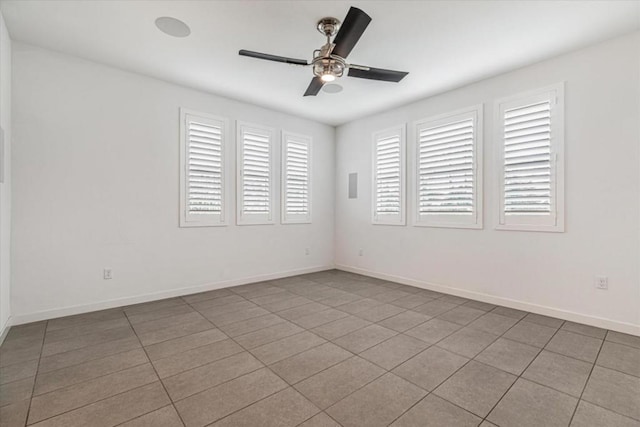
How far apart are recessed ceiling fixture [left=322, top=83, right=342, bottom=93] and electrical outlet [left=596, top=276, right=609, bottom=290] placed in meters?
3.76

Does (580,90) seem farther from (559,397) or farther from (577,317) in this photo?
(559,397)

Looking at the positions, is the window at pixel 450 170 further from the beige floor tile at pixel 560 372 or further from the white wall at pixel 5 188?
the white wall at pixel 5 188

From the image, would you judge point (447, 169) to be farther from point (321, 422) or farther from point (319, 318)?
point (321, 422)

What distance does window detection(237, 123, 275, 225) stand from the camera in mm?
4836

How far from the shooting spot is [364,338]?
9.33ft

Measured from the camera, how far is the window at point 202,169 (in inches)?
167

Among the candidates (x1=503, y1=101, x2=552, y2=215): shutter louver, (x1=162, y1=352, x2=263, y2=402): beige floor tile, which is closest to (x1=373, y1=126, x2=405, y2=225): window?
(x1=503, y1=101, x2=552, y2=215): shutter louver

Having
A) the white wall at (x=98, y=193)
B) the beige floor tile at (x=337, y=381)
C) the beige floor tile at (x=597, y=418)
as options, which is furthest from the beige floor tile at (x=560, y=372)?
the white wall at (x=98, y=193)

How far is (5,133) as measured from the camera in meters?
2.92

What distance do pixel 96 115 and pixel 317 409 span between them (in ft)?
13.1

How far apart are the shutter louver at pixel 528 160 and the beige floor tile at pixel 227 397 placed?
3.39 meters

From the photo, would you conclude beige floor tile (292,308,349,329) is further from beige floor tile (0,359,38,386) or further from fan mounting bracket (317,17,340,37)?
fan mounting bracket (317,17,340,37)

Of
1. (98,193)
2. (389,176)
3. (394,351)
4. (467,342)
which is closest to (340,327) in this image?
(394,351)

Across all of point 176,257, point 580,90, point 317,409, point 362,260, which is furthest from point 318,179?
point 317,409
